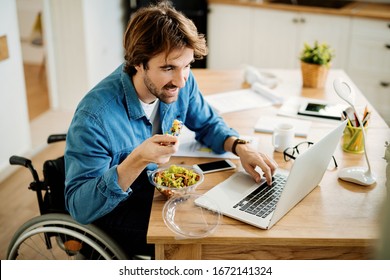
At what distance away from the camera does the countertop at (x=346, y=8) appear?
3.79m

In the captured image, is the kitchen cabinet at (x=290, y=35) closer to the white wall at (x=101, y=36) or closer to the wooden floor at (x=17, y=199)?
the white wall at (x=101, y=36)

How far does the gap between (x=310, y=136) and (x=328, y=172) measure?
30cm

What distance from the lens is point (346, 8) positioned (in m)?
4.07

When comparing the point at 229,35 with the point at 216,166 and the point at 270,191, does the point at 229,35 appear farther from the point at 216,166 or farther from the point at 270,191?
the point at 270,191

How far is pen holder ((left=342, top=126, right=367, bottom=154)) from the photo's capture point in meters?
1.84

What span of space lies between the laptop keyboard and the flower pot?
0.96 m

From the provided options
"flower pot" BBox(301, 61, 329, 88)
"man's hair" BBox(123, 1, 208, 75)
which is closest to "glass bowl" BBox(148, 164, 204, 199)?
"man's hair" BBox(123, 1, 208, 75)

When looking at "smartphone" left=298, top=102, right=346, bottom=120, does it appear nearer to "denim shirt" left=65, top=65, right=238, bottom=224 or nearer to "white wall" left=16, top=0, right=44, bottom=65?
"denim shirt" left=65, top=65, right=238, bottom=224

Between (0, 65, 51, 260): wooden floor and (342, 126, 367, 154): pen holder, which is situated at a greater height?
(342, 126, 367, 154): pen holder

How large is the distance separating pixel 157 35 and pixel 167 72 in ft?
0.39

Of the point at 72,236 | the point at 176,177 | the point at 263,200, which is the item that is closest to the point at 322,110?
the point at 263,200

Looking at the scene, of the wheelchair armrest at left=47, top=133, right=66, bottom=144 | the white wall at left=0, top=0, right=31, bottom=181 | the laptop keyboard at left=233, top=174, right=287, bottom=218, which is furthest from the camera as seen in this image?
the white wall at left=0, top=0, right=31, bottom=181

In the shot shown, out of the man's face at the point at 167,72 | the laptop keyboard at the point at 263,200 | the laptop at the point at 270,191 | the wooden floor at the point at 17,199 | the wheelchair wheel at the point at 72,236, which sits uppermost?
the man's face at the point at 167,72

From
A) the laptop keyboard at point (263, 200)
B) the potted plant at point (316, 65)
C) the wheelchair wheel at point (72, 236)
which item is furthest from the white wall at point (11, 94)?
the laptop keyboard at point (263, 200)
